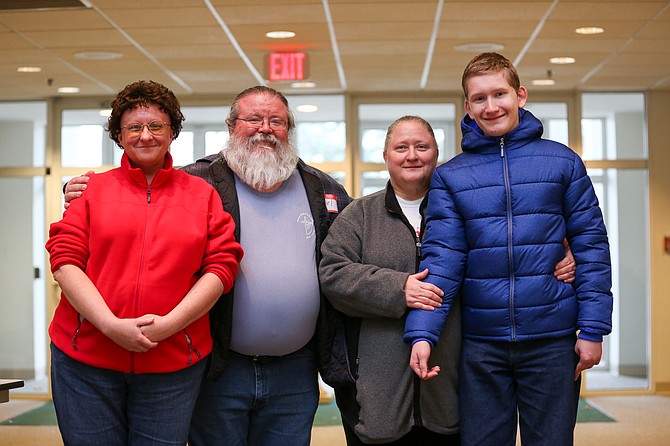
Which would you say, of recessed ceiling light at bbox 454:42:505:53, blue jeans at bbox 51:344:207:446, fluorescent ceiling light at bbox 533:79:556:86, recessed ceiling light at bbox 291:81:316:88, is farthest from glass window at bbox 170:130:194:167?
blue jeans at bbox 51:344:207:446

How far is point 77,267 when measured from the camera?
7.95ft

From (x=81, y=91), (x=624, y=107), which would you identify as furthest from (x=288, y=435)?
(x=624, y=107)

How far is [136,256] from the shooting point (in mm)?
2412

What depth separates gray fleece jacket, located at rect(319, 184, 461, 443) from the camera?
2.70 m

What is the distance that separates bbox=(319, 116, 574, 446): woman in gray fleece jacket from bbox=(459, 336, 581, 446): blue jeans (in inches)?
3.7

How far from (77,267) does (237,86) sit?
225 inches

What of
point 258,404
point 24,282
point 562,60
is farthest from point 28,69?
point 258,404

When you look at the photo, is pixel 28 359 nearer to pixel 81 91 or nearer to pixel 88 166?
pixel 88 166

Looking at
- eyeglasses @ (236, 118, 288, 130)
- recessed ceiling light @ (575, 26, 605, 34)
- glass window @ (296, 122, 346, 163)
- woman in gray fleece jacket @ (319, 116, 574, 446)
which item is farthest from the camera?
glass window @ (296, 122, 346, 163)

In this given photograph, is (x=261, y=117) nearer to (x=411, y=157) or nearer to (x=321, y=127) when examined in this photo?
(x=411, y=157)

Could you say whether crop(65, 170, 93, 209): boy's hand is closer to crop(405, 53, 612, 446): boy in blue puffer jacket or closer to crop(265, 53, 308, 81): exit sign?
crop(405, 53, 612, 446): boy in blue puffer jacket

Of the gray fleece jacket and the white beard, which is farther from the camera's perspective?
the white beard

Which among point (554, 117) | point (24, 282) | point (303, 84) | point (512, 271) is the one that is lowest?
point (24, 282)

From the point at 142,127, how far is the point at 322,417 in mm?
5110
